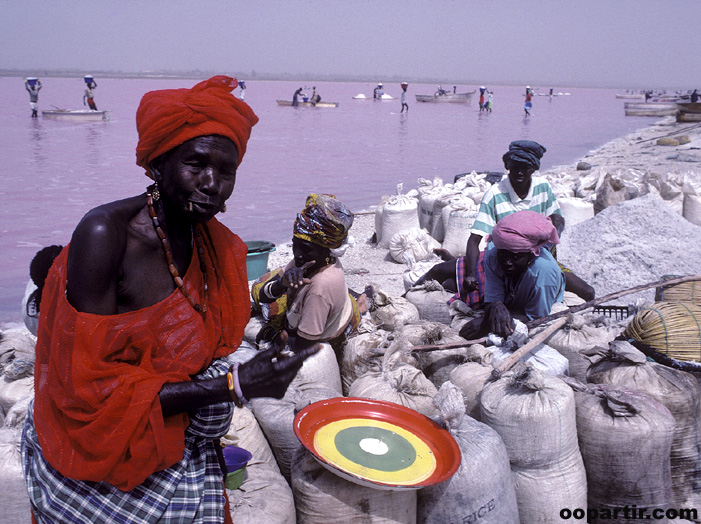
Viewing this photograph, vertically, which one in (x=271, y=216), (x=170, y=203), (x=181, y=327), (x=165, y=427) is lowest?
(x=271, y=216)

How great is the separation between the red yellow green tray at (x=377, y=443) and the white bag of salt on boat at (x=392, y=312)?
1.31 meters

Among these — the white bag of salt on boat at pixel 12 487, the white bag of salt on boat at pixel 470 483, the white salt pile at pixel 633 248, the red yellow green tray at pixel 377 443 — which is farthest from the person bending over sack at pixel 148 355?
the white salt pile at pixel 633 248

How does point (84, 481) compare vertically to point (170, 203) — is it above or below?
below

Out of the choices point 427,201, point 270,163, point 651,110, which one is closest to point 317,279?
point 427,201

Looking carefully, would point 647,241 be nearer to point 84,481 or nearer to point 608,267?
point 608,267

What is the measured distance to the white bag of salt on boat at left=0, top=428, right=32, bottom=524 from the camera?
1.85 m

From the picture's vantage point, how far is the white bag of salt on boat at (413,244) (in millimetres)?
5910

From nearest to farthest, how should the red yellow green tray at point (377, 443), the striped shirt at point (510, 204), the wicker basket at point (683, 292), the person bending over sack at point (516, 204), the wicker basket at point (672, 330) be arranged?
the red yellow green tray at point (377, 443)
the wicker basket at point (672, 330)
the wicker basket at point (683, 292)
the person bending over sack at point (516, 204)
the striped shirt at point (510, 204)

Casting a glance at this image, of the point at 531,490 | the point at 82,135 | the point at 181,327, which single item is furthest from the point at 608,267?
the point at 82,135

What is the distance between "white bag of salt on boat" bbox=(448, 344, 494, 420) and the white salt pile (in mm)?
1965

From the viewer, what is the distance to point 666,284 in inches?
127

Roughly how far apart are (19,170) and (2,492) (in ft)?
44.6

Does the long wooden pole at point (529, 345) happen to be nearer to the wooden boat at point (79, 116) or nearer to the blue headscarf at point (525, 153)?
the blue headscarf at point (525, 153)

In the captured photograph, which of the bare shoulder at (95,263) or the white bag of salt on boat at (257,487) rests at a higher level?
the bare shoulder at (95,263)
